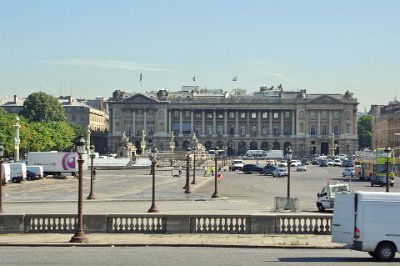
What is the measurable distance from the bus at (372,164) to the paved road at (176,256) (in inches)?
2619

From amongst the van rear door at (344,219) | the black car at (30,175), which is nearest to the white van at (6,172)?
the black car at (30,175)

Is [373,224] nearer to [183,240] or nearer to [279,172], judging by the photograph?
[183,240]

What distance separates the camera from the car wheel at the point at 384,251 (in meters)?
32.6

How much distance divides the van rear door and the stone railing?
8.17 metres

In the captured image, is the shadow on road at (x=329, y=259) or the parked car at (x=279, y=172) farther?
the parked car at (x=279, y=172)

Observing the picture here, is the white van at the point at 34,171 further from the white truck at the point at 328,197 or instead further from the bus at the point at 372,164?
the white truck at the point at 328,197

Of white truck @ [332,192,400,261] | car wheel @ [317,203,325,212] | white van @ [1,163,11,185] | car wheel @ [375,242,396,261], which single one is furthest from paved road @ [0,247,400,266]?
white van @ [1,163,11,185]

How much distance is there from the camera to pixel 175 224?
42188 millimetres

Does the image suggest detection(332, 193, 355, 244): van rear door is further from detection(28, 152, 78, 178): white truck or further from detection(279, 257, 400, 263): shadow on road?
detection(28, 152, 78, 178): white truck

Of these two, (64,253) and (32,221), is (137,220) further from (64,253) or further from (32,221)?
(64,253)

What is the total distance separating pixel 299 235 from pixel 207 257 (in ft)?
28.8

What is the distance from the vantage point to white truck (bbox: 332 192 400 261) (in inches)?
1281

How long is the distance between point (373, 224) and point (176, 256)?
657 centimetres

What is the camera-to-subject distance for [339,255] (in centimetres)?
3503
